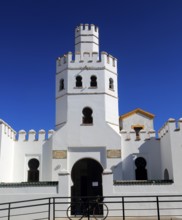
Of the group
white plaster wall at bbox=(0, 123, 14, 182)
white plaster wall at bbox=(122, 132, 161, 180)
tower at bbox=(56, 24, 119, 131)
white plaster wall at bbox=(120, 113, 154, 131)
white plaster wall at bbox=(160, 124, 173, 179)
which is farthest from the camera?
white plaster wall at bbox=(120, 113, 154, 131)

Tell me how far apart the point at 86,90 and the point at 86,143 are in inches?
141

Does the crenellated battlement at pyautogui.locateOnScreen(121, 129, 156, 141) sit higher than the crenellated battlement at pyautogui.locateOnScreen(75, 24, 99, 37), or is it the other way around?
the crenellated battlement at pyautogui.locateOnScreen(75, 24, 99, 37)

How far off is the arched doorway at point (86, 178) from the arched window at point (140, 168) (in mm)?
2304

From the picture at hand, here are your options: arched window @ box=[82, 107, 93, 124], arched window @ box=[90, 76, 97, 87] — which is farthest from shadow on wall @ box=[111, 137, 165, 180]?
arched window @ box=[90, 76, 97, 87]

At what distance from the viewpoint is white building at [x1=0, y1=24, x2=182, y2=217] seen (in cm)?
1855

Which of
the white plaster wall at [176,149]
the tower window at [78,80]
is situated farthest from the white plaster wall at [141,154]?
the tower window at [78,80]

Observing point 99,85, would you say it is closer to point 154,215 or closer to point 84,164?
point 84,164

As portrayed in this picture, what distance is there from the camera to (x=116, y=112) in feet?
68.0

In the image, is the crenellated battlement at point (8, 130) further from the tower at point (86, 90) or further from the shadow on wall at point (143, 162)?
the shadow on wall at point (143, 162)

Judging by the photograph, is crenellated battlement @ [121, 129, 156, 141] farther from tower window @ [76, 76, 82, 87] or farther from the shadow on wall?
tower window @ [76, 76, 82, 87]

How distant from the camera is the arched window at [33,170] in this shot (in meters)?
19.5

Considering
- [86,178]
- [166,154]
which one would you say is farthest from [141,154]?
[86,178]

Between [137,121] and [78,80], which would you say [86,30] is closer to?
[78,80]

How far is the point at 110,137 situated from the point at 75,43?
8021 millimetres
